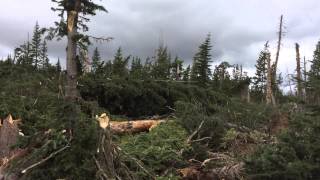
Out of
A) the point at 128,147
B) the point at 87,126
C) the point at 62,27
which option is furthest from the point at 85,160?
the point at 62,27

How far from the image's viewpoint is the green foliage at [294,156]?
7.62 meters

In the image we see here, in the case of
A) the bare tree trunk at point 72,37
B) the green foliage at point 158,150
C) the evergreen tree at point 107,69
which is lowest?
the green foliage at point 158,150

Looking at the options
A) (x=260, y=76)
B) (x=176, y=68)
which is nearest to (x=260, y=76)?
(x=260, y=76)

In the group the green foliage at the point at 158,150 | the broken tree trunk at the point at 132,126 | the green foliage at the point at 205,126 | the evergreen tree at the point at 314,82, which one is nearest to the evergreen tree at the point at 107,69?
the broken tree trunk at the point at 132,126

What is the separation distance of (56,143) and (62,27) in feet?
28.3

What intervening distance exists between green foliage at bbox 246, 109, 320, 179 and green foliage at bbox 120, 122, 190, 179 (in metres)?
1.93

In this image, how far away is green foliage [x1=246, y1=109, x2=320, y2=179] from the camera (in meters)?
7.62

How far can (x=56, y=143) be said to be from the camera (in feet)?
28.2

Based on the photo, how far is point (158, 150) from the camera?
10.1 meters

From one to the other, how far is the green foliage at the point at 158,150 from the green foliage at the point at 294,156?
6.32 ft

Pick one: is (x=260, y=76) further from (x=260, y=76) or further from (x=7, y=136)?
(x=7, y=136)

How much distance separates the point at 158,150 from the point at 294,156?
304 cm

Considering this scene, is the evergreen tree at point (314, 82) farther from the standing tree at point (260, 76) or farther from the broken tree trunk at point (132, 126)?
the standing tree at point (260, 76)

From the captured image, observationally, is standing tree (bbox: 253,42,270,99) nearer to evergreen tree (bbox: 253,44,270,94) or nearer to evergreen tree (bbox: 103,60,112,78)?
evergreen tree (bbox: 253,44,270,94)
